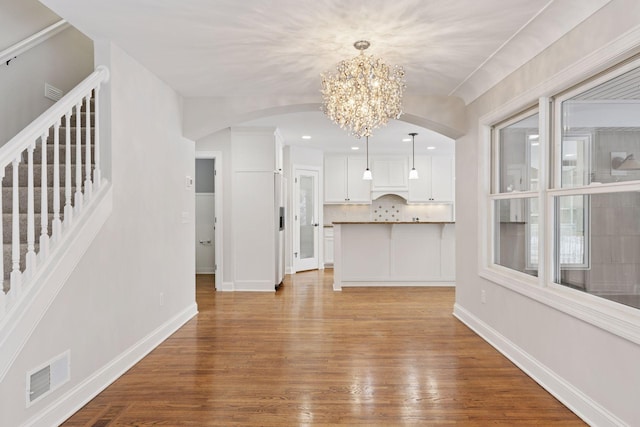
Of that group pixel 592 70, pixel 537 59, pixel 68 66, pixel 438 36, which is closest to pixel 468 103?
pixel 537 59

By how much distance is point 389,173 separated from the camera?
331 inches

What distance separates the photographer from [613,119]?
2205 mm

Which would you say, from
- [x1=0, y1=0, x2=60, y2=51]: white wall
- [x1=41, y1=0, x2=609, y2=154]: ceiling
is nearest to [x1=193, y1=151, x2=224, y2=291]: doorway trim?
[x1=41, y1=0, x2=609, y2=154]: ceiling

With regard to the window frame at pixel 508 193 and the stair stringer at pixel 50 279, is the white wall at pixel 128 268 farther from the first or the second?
the window frame at pixel 508 193

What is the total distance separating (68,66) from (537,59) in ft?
13.8

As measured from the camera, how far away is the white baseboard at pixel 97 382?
6.89 feet

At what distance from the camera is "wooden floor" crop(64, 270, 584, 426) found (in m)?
2.23

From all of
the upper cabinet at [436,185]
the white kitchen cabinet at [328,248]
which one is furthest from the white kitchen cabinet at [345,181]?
the upper cabinet at [436,185]

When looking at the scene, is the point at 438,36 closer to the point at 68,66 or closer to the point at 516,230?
the point at 516,230

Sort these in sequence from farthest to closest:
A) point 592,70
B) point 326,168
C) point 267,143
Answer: point 326,168 < point 267,143 < point 592,70

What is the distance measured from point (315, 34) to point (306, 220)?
517cm

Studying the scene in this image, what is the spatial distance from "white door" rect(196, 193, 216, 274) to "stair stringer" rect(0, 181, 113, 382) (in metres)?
4.67

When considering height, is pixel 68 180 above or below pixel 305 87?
below

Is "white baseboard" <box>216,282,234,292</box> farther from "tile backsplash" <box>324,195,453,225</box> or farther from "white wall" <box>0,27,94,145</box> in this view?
"tile backsplash" <box>324,195,453,225</box>
